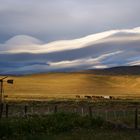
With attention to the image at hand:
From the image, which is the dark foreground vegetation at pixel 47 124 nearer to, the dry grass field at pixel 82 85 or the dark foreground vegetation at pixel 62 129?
the dark foreground vegetation at pixel 62 129

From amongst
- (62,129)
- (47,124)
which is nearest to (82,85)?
(47,124)

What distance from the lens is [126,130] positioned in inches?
1128

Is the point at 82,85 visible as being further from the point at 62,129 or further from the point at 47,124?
the point at 62,129

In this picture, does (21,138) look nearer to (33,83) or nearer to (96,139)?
(96,139)

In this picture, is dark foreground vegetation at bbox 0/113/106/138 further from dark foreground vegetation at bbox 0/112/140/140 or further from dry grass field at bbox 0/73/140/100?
Result: dry grass field at bbox 0/73/140/100

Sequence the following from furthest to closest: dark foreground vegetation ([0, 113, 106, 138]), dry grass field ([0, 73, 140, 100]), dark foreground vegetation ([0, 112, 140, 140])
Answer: dry grass field ([0, 73, 140, 100]), dark foreground vegetation ([0, 113, 106, 138]), dark foreground vegetation ([0, 112, 140, 140])

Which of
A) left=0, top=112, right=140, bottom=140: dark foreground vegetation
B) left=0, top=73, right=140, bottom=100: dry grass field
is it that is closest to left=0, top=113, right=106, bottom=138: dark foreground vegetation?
left=0, top=112, right=140, bottom=140: dark foreground vegetation

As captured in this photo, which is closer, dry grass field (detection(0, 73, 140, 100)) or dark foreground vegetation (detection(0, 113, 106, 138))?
dark foreground vegetation (detection(0, 113, 106, 138))

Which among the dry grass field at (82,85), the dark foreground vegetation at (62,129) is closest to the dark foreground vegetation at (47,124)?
the dark foreground vegetation at (62,129)

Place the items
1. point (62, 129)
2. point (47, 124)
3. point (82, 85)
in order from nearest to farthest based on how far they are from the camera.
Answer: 1. point (62, 129)
2. point (47, 124)
3. point (82, 85)

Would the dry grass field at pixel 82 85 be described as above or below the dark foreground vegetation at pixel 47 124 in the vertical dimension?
above

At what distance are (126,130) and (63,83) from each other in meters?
158

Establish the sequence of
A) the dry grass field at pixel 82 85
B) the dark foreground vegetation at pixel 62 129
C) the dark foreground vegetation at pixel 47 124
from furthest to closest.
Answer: the dry grass field at pixel 82 85, the dark foreground vegetation at pixel 47 124, the dark foreground vegetation at pixel 62 129

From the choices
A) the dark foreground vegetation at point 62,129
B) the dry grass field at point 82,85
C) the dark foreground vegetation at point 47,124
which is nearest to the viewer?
the dark foreground vegetation at point 62,129
